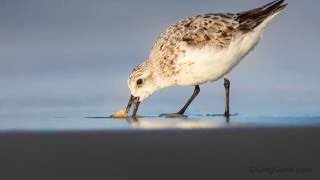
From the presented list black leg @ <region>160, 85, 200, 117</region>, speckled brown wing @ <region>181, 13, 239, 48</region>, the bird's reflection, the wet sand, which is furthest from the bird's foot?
the wet sand

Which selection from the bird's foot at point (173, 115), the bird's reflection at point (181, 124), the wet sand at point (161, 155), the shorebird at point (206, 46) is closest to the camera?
the wet sand at point (161, 155)

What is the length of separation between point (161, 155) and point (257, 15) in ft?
19.9

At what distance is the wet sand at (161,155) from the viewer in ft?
18.4

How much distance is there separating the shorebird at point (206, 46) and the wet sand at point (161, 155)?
12.5 ft

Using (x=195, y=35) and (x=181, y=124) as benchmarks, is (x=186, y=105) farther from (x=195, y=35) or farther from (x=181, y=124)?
(x=181, y=124)

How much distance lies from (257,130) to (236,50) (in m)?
3.78

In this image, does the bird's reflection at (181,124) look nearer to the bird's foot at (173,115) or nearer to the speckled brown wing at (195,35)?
the bird's foot at (173,115)

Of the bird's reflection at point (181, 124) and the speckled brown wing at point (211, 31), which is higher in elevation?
the speckled brown wing at point (211, 31)

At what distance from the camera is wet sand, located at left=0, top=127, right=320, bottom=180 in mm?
5609

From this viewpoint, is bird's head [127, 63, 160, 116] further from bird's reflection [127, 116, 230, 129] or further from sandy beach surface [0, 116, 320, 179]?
sandy beach surface [0, 116, 320, 179]

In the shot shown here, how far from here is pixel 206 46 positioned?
11227 mm

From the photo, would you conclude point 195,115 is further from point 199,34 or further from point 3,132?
point 3,132

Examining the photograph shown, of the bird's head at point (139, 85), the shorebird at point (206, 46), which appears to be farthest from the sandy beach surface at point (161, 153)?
the bird's head at point (139, 85)

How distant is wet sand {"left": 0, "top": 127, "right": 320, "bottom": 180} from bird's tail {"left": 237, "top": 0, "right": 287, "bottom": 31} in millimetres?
4286
